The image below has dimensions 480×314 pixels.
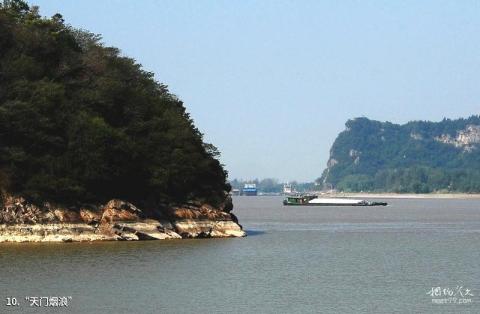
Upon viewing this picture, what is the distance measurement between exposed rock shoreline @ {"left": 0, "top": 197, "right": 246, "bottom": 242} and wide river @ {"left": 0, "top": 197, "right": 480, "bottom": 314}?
2.22m

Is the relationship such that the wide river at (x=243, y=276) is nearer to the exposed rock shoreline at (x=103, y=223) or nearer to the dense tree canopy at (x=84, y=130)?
the exposed rock shoreline at (x=103, y=223)

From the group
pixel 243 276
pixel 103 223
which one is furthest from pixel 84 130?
pixel 243 276

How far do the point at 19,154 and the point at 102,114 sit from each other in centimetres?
1276

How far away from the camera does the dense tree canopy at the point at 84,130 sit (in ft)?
270

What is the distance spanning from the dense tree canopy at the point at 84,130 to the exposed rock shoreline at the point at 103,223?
5.76 feet

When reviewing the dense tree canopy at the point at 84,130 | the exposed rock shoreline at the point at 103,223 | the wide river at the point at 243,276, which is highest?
the dense tree canopy at the point at 84,130

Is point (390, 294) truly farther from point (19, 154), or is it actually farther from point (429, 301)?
point (19, 154)

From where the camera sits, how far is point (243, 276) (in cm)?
5650

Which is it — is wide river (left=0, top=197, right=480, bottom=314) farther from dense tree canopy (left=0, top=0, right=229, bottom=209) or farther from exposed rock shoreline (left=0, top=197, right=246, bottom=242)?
dense tree canopy (left=0, top=0, right=229, bottom=209)

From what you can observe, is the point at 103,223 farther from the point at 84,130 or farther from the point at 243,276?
the point at 243,276

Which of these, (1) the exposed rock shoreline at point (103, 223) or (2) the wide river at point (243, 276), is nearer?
(2) the wide river at point (243, 276)

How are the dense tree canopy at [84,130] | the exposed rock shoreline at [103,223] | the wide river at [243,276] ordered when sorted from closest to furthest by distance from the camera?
the wide river at [243,276], the exposed rock shoreline at [103,223], the dense tree canopy at [84,130]

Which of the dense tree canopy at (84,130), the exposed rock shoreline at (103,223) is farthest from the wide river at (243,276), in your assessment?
the dense tree canopy at (84,130)

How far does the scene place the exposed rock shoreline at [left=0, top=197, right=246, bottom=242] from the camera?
77.1 meters
